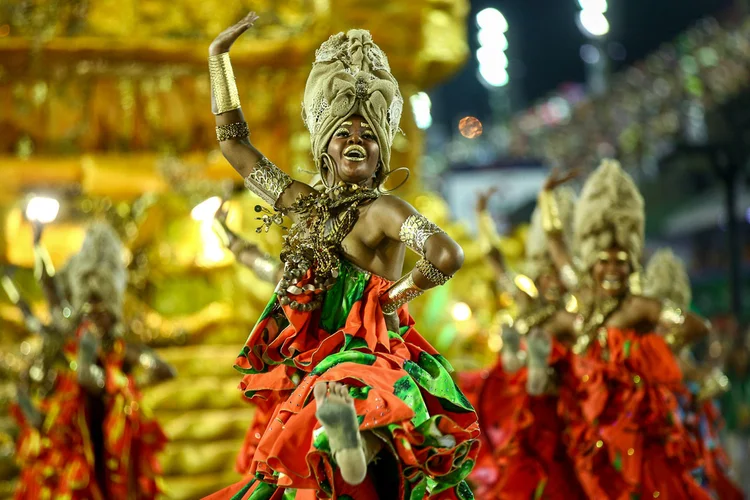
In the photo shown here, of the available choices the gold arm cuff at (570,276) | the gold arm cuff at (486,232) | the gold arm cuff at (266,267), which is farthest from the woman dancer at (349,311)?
Answer: the gold arm cuff at (486,232)

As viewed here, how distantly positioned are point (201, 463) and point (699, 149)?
18.8 ft

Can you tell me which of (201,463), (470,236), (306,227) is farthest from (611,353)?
(470,236)

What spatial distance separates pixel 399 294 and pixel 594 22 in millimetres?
13148

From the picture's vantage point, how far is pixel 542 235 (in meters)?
6.53

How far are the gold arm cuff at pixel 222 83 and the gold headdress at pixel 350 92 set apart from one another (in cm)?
23

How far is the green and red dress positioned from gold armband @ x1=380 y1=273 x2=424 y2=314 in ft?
0.10

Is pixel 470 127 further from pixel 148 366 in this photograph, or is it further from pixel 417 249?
pixel 417 249

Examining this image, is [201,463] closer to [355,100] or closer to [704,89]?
[355,100]

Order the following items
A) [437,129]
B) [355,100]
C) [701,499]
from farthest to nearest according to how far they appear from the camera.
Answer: [437,129]
[701,499]
[355,100]

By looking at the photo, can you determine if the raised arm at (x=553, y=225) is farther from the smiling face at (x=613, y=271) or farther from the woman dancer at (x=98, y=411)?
the woman dancer at (x=98, y=411)

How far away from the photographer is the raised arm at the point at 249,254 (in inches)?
158

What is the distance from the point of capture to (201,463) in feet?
25.2

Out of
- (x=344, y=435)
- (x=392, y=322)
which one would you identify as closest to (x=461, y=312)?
(x=392, y=322)

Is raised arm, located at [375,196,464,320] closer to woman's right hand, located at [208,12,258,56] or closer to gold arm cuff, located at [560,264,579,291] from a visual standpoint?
woman's right hand, located at [208,12,258,56]
